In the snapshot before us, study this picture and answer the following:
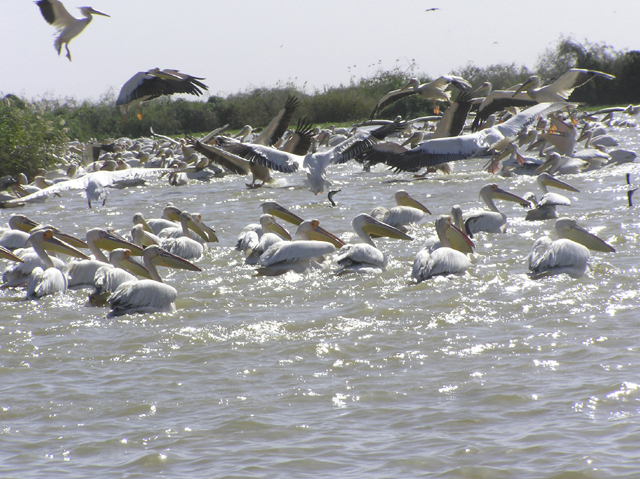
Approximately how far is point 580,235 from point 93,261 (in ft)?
11.2

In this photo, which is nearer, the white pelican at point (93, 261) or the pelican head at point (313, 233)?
the white pelican at point (93, 261)

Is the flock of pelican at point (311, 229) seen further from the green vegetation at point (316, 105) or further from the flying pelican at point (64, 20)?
the green vegetation at point (316, 105)

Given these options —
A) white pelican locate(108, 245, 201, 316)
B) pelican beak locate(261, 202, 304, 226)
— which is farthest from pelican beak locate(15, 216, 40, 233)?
white pelican locate(108, 245, 201, 316)

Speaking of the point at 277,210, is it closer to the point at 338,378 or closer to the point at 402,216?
the point at 402,216

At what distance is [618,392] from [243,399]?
1430mm

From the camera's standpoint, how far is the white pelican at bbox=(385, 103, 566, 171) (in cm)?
824

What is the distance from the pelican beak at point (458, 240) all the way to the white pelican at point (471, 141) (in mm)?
3015

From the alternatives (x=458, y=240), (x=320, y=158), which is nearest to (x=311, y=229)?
(x=458, y=240)

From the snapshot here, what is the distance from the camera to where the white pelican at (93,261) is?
5.10 m

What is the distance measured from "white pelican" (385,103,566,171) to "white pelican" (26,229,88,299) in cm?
451

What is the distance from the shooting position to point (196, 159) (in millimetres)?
13734

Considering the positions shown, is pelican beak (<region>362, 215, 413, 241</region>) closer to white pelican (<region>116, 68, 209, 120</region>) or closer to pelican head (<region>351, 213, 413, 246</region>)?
pelican head (<region>351, 213, 413, 246</region>)

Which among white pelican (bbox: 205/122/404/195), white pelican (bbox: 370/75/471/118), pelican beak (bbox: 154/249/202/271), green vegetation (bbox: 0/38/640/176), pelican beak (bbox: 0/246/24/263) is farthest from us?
green vegetation (bbox: 0/38/640/176)

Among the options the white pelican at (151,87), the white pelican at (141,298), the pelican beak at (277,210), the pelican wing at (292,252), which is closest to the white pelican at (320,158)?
the white pelican at (151,87)
